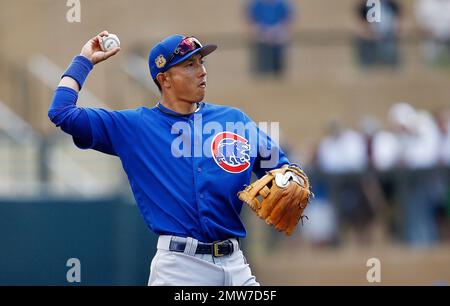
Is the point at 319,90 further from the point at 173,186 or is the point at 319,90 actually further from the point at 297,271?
the point at 173,186

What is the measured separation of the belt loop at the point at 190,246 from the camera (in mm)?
6160

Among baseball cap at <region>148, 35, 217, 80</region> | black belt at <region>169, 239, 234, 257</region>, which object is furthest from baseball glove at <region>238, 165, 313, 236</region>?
baseball cap at <region>148, 35, 217, 80</region>

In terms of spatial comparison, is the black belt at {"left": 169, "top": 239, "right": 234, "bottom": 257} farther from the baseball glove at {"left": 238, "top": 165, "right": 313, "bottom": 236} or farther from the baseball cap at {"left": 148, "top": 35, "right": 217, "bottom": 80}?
the baseball cap at {"left": 148, "top": 35, "right": 217, "bottom": 80}

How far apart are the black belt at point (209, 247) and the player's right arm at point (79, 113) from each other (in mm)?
651

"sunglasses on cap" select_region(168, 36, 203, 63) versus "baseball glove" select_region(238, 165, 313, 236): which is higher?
"sunglasses on cap" select_region(168, 36, 203, 63)

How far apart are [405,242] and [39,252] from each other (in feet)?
13.7

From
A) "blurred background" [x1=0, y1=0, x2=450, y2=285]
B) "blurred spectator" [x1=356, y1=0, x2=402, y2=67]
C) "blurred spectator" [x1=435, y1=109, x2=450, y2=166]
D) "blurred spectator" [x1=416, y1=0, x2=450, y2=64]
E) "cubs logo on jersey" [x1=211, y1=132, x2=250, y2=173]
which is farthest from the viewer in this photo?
"blurred spectator" [x1=416, y1=0, x2=450, y2=64]

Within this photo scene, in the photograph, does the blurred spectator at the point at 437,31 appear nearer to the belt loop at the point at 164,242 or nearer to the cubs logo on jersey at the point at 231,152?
the cubs logo on jersey at the point at 231,152

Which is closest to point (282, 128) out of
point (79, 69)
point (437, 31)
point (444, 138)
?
point (444, 138)

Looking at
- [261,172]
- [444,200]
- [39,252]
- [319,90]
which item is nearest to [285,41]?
[319,90]

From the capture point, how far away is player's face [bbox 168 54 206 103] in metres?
6.39

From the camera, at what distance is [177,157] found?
6.29m

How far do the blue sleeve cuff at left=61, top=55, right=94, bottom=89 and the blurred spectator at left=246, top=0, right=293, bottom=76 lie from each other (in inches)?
332

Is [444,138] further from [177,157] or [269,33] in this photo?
[177,157]
